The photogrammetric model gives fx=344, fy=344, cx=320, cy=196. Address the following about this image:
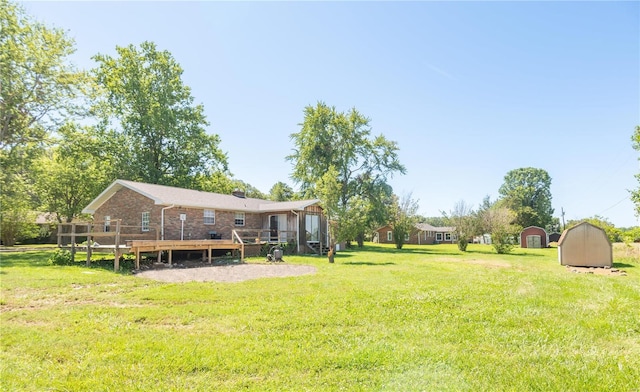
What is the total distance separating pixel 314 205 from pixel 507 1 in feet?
57.9

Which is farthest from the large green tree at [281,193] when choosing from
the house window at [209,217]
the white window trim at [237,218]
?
the house window at [209,217]

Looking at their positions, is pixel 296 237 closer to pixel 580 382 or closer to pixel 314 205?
pixel 314 205

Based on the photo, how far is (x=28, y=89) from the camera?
23.2 metres

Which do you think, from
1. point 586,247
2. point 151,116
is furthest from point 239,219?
point 586,247

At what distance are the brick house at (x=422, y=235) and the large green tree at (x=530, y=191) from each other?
1197 centimetres

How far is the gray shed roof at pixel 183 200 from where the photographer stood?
1925 cm

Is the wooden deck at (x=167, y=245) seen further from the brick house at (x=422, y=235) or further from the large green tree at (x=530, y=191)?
the large green tree at (x=530, y=191)

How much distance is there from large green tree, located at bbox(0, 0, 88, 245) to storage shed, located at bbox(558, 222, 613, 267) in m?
33.3

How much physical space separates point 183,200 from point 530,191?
66643 mm

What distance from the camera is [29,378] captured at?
3789mm

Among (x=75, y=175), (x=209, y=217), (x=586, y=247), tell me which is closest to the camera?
(x=586, y=247)

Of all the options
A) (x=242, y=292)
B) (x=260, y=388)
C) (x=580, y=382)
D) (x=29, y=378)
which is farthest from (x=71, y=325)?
(x=580, y=382)

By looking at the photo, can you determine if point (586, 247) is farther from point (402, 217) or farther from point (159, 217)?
point (159, 217)

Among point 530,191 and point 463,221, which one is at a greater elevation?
point 530,191
